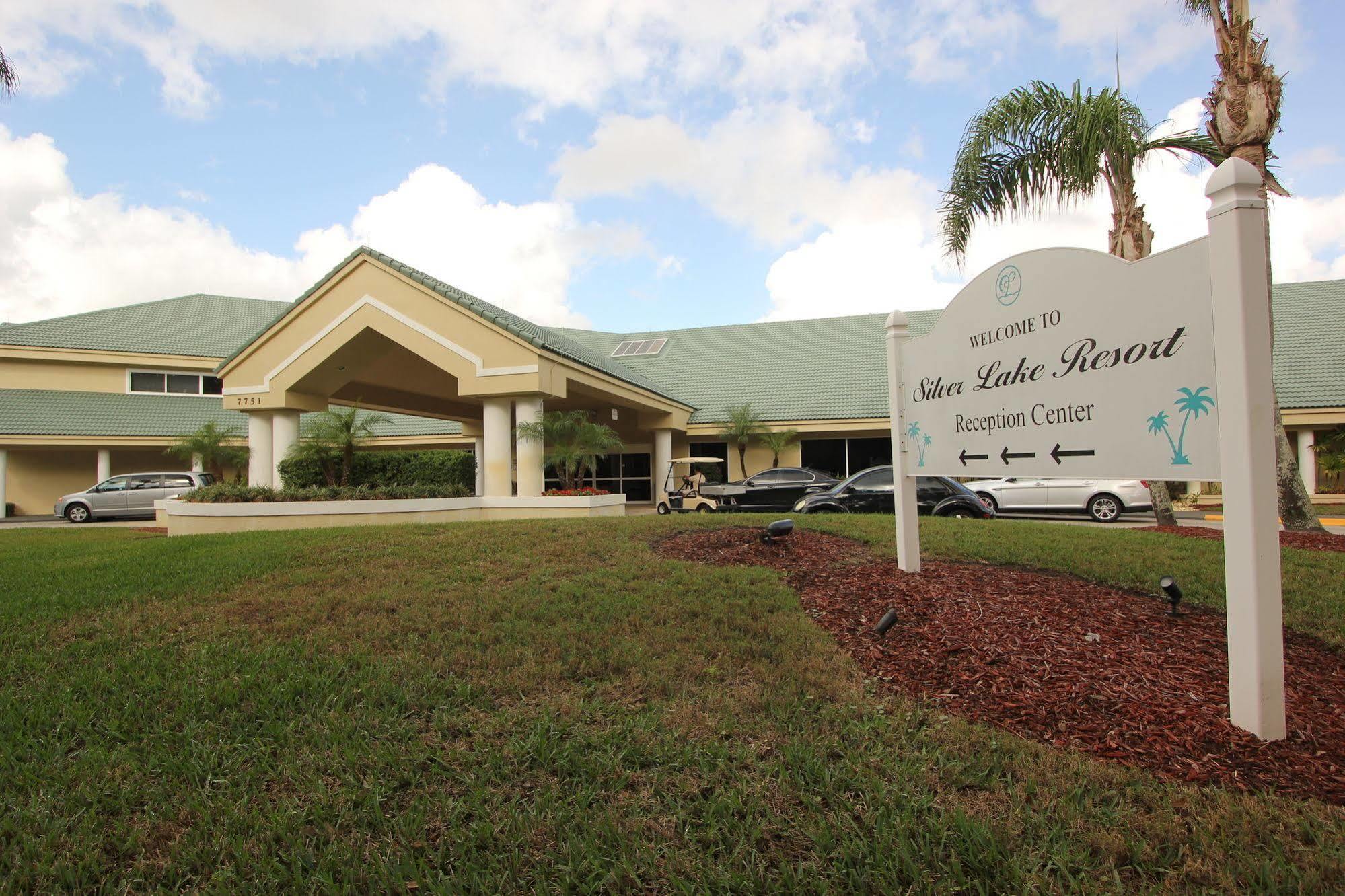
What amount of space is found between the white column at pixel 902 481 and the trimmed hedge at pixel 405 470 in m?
12.0

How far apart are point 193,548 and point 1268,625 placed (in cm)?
1054

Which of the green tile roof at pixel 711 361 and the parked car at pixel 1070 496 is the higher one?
the green tile roof at pixel 711 361

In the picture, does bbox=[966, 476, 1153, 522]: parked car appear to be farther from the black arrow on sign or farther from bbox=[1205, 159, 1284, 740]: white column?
bbox=[1205, 159, 1284, 740]: white column

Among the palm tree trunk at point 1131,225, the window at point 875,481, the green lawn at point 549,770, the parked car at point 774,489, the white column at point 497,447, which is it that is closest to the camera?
the green lawn at point 549,770

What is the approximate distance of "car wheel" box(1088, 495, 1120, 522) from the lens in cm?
1734

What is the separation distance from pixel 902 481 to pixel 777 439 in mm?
17476

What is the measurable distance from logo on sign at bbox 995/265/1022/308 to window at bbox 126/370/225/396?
30.3m

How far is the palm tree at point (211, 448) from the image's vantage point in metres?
24.7

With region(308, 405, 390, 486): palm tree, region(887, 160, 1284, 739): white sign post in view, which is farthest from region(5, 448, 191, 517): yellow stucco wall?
region(887, 160, 1284, 739): white sign post

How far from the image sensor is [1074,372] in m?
4.57

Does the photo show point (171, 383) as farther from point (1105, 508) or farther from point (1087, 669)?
point (1087, 669)

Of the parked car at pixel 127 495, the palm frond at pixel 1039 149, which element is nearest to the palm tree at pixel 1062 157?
the palm frond at pixel 1039 149

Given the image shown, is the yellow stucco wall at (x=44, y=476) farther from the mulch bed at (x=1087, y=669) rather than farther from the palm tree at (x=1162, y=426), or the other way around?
the palm tree at (x=1162, y=426)

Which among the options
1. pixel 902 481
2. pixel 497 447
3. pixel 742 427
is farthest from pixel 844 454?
pixel 902 481
